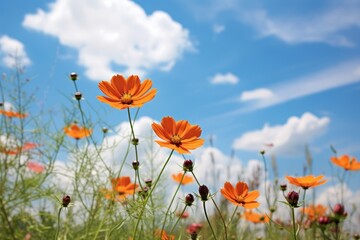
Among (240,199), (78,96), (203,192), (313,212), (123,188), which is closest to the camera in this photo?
(203,192)

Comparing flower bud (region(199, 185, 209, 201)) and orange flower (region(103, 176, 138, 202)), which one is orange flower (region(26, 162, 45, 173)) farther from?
flower bud (region(199, 185, 209, 201))

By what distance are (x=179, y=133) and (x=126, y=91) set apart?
0.59 feet

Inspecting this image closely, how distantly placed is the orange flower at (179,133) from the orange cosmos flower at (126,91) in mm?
74

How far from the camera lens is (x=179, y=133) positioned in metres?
1.03

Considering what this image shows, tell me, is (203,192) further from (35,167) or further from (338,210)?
(35,167)

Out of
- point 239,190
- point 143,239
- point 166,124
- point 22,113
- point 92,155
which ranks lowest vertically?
point 143,239

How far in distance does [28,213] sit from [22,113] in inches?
22.1

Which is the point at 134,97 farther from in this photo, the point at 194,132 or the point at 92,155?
the point at 92,155

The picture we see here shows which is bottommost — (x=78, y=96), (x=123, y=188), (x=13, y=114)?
(x=123, y=188)

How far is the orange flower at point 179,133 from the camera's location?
1.00 metres

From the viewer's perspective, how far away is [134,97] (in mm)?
1068

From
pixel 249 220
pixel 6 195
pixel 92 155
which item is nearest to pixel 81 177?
pixel 92 155

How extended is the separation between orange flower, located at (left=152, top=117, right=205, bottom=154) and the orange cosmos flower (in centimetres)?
7

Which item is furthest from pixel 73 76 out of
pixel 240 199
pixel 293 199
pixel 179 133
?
pixel 293 199
